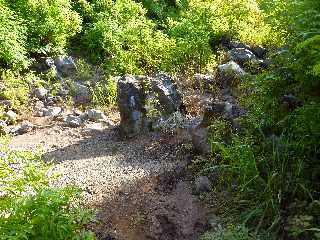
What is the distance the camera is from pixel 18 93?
8383 mm

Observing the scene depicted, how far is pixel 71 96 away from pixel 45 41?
1.59 m

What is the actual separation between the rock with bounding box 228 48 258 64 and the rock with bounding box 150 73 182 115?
180cm

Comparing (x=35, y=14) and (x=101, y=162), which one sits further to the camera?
(x=35, y=14)

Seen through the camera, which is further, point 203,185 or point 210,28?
point 210,28

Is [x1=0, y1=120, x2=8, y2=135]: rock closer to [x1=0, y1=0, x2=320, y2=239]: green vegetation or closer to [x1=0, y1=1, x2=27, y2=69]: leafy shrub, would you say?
[x1=0, y1=0, x2=320, y2=239]: green vegetation

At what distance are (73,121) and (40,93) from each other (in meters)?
1.36

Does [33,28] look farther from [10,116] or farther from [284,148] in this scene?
[284,148]

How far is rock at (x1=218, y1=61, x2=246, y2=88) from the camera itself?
7.51 meters

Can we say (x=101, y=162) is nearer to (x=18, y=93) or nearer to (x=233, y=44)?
(x=18, y=93)

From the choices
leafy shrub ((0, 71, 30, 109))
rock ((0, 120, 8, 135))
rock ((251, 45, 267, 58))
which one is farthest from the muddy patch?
rock ((251, 45, 267, 58))

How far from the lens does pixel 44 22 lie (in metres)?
9.36

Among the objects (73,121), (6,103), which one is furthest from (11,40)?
(73,121)

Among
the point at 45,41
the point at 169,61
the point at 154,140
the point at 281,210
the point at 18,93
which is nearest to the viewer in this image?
the point at 281,210

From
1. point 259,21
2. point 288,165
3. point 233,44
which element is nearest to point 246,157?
point 288,165
